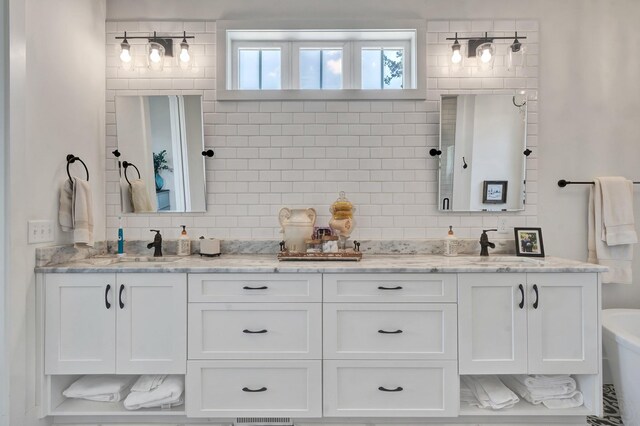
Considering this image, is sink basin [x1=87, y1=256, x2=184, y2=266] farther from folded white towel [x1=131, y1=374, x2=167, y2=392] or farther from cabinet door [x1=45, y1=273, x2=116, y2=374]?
folded white towel [x1=131, y1=374, x2=167, y2=392]

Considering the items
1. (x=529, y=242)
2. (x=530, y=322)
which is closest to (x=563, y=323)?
(x=530, y=322)

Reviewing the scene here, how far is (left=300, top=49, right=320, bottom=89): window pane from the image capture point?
8.98 feet

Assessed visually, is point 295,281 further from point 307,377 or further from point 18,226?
point 18,226

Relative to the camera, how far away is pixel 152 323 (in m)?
2.00

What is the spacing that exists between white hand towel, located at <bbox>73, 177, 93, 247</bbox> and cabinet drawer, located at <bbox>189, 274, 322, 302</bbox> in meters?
0.74

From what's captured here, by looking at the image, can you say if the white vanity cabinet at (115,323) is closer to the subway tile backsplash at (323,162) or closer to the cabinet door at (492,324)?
the subway tile backsplash at (323,162)

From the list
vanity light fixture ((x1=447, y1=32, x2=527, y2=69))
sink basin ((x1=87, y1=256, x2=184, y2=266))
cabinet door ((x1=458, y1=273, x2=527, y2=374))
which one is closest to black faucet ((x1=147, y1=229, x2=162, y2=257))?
sink basin ((x1=87, y1=256, x2=184, y2=266))

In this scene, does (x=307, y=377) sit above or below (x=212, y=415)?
above

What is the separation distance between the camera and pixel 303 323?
1997 mm

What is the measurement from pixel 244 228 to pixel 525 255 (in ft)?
6.36

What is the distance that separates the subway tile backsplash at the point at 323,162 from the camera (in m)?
2.63

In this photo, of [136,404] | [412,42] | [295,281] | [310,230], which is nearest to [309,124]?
[310,230]

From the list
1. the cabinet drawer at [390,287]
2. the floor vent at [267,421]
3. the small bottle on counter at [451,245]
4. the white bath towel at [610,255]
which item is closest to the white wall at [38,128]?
the floor vent at [267,421]

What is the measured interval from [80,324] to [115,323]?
187mm
